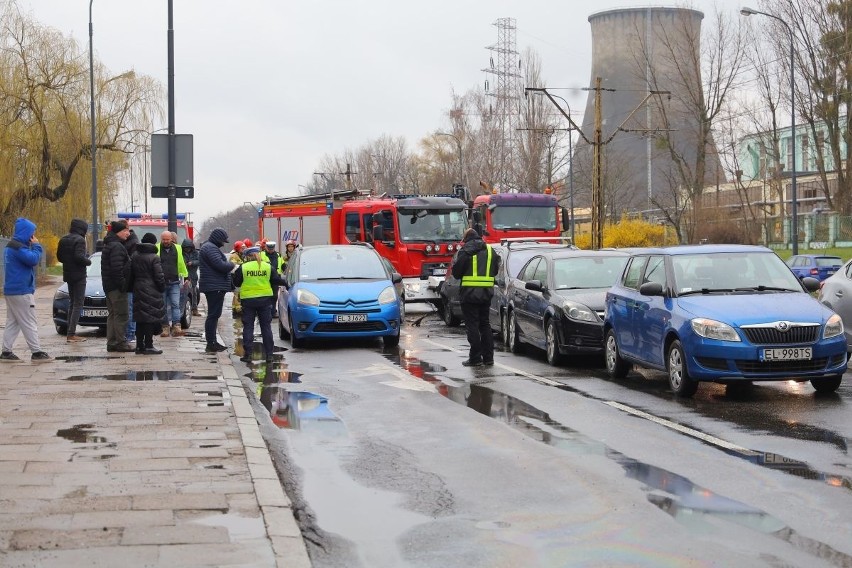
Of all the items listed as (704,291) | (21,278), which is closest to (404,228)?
(21,278)

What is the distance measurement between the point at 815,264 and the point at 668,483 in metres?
40.4

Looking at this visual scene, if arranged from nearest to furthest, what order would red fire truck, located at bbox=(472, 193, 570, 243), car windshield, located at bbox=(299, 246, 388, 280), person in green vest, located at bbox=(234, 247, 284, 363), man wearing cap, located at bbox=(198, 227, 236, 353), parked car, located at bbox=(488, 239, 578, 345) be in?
person in green vest, located at bbox=(234, 247, 284, 363), man wearing cap, located at bbox=(198, 227, 236, 353), parked car, located at bbox=(488, 239, 578, 345), car windshield, located at bbox=(299, 246, 388, 280), red fire truck, located at bbox=(472, 193, 570, 243)

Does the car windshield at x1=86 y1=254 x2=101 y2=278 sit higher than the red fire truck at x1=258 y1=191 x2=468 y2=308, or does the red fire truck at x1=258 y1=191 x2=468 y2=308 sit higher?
the red fire truck at x1=258 y1=191 x2=468 y2=308

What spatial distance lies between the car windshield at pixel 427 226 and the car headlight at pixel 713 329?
19820 millimetres

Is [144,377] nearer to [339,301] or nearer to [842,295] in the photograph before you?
[339,301]

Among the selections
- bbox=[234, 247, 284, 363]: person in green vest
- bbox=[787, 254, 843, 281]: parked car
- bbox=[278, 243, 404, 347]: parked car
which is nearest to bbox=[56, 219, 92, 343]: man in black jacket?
bbox=[234, 247, 284, 363]: person in green vest

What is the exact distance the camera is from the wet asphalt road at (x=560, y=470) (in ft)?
20.5

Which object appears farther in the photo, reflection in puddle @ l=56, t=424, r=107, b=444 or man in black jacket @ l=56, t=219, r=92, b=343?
man in black jacket @ l=56, t=219, r=92, b=343

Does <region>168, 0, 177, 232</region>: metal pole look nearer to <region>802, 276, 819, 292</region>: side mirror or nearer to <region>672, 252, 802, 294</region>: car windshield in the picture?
<region>672, 252, 802, 294</region>: car windshield

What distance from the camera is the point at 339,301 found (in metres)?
19.0

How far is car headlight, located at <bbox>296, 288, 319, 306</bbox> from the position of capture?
1898 centimetres

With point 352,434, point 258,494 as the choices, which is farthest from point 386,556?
point 352,434

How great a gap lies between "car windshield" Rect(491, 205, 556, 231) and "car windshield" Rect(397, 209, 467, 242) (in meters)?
1.57

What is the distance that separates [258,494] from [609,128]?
253 feet
